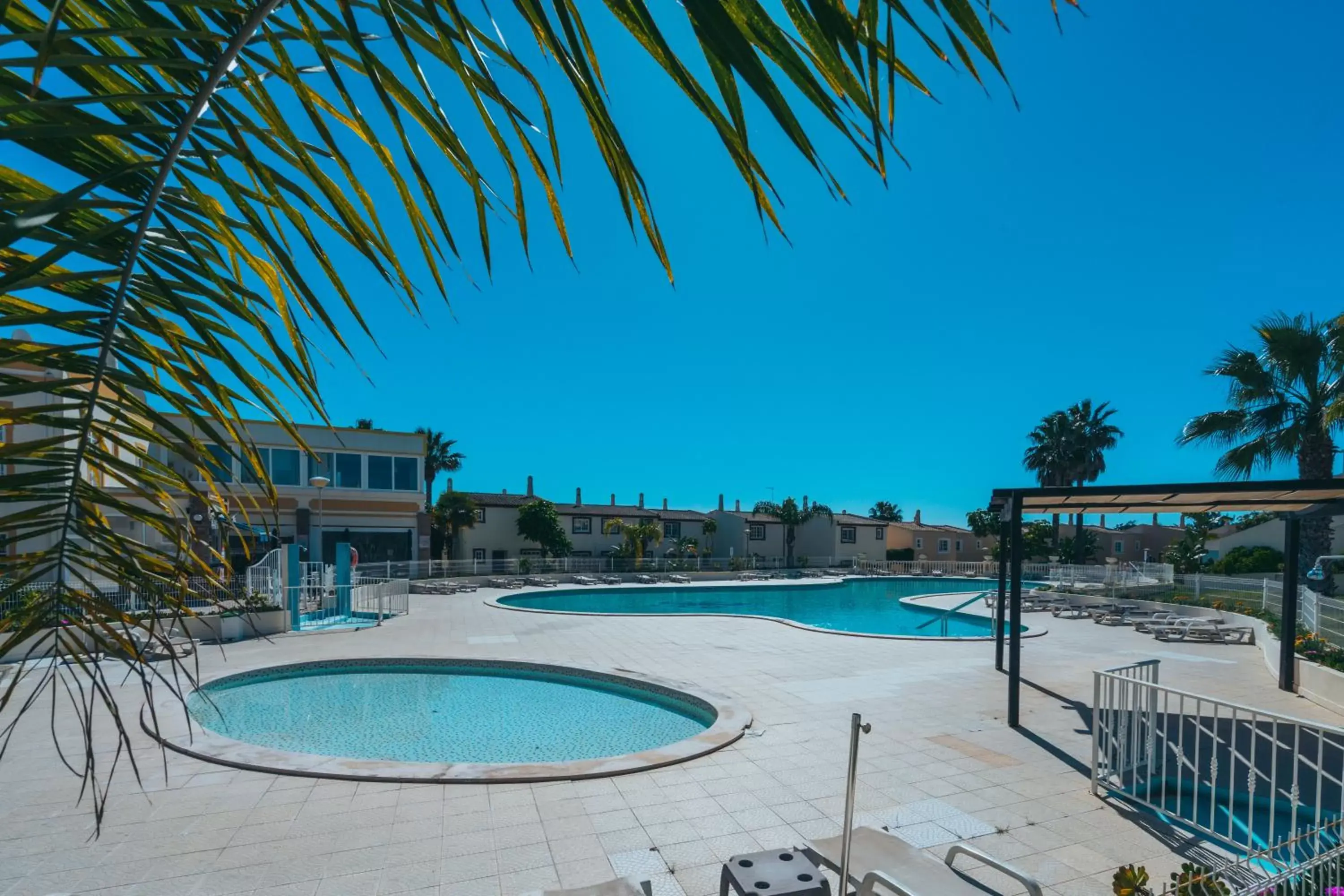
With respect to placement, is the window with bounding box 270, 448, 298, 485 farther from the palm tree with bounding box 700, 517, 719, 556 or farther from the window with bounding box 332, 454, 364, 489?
the palm tree with bounding box 700, 517, 719, 556

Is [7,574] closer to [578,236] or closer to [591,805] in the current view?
[578,236]

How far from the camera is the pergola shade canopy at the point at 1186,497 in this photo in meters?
6.57

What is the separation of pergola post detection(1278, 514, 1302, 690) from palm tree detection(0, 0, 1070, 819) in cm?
1106

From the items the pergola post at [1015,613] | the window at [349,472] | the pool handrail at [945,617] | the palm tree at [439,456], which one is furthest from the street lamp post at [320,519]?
the pergola post at [1015,613]

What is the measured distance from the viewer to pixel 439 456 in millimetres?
41188

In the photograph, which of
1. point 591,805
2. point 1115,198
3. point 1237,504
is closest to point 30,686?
point 591,805

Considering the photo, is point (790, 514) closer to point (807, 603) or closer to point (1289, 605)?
point (807, 603)

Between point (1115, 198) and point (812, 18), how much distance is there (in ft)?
46.6

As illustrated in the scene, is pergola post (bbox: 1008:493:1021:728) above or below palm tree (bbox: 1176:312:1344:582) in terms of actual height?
below

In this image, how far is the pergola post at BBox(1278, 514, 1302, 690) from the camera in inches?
352

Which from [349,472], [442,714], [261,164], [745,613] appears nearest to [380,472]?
[349,472]

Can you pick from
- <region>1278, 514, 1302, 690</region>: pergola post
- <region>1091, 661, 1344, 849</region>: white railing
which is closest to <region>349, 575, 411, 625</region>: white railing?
<region>1091, 661, 1344, 849</region>: white railing

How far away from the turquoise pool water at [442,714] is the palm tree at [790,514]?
102 feet

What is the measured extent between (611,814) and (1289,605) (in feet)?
32.6
